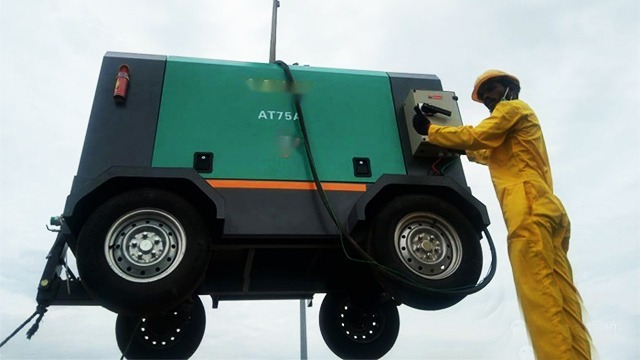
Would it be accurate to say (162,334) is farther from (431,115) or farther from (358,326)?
(431,115)

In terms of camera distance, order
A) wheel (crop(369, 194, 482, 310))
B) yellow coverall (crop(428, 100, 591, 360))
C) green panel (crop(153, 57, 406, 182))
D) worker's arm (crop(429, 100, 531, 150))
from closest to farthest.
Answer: yellow coverall (crop(428, 100, 591, 360)), wheel (crop(369, 194, 482, 310)), worker's arm (crop(429, 100, 531, 150)), green panel (crop(153, 57, 406, 182))

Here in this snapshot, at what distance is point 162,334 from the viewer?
12.3 ft

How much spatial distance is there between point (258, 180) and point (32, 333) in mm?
1726

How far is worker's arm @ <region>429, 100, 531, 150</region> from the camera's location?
3.23 m

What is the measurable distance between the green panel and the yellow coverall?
567 millimetres

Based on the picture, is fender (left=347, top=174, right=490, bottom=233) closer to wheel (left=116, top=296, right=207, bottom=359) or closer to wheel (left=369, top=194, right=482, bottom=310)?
wheel (left=369, top=194, right=482, bottom=310)

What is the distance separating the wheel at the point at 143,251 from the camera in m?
2.77

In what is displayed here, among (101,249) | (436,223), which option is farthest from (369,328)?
(101,249)

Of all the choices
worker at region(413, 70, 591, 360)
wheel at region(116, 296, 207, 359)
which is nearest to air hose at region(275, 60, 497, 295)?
worker at region(413, 70, 591, 360)

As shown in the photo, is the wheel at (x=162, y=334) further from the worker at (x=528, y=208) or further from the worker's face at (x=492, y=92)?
the worker's face at (x=492, y=92)

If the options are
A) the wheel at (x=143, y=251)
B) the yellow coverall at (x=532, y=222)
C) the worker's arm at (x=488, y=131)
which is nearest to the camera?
the yellow coverall at (x=532, y=222)

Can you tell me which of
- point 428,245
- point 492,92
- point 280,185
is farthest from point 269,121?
point 492,92

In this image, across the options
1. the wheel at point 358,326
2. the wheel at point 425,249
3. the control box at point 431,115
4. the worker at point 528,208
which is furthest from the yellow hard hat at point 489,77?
the wheel at point 358,326

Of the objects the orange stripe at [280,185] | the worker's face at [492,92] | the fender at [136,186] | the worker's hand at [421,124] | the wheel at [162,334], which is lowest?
the wheel at [162,334]
